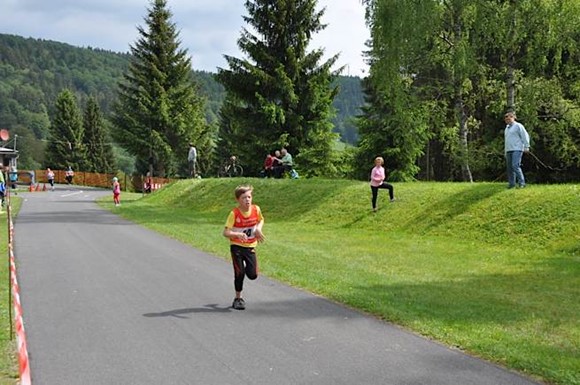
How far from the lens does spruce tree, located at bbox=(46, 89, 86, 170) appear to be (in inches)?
3356

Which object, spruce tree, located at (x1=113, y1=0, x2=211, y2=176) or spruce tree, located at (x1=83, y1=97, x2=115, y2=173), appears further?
spruce tree, located at (x1=83, y1=97, x2=115, y2=173)

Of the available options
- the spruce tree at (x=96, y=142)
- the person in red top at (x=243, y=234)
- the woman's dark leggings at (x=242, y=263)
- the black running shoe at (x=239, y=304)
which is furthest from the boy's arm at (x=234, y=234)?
the spruce tree at (x=96, y=142)

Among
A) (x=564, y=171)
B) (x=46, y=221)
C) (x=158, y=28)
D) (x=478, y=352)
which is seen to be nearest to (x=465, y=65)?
(x=564, y=171)

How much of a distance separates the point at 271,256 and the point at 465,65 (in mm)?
13141

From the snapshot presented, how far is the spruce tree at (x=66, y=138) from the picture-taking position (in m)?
85.2

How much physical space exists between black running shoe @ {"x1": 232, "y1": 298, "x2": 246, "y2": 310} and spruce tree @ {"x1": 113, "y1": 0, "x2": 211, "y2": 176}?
43564 mm

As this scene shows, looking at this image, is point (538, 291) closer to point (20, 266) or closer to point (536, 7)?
point (20, 266)

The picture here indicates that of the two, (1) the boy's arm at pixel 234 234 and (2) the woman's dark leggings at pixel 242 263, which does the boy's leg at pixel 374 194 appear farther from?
(1) the boy's arm at pixel 234 234

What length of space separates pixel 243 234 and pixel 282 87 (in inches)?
1013

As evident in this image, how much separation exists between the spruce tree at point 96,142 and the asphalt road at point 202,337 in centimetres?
8224

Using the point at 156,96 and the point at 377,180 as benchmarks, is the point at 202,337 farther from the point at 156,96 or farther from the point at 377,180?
the point at 156,96

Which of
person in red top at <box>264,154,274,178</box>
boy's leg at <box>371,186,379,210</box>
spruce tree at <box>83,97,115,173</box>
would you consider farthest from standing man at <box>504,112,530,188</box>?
spruce tree at <box>83,97,115,173</box>

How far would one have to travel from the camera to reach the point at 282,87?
33.2m

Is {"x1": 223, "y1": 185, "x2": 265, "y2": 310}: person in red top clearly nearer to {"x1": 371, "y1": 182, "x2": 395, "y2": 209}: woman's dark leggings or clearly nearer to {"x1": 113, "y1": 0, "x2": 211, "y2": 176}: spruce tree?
{"x1": 371, "y1": 182, "x2": 395, "y2": 209}: woman's dark leggings
